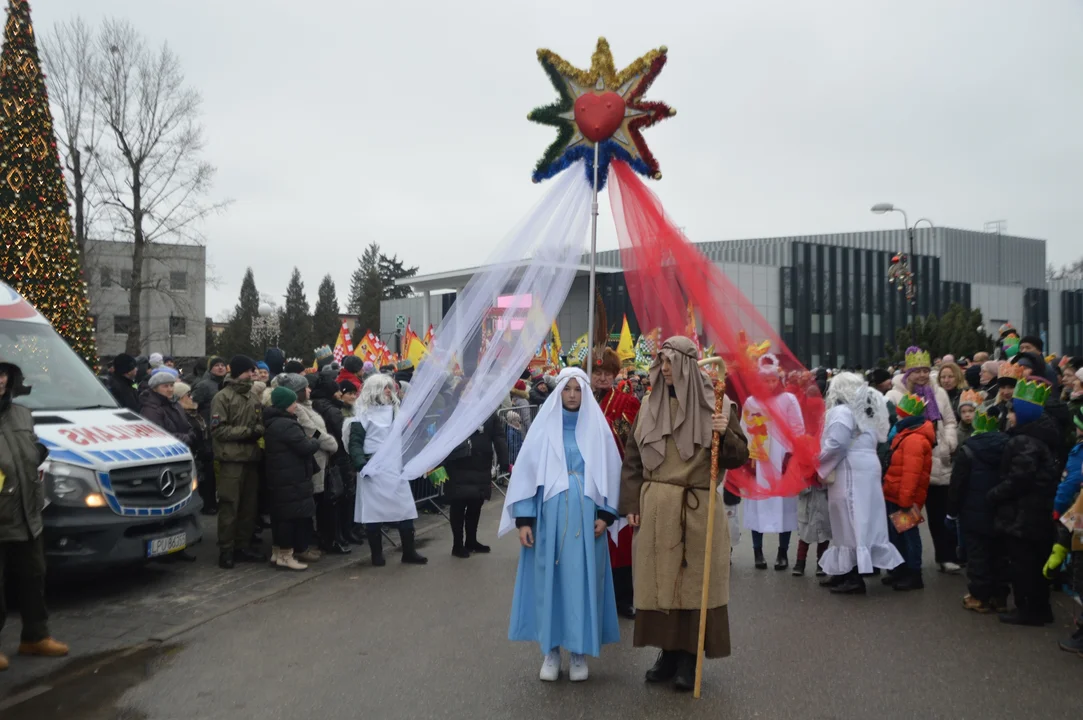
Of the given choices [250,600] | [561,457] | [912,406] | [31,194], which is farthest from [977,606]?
[31,194]

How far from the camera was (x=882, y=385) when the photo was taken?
10078 millimetres

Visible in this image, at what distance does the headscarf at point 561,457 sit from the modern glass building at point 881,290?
39706mm

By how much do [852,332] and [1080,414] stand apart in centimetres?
5336

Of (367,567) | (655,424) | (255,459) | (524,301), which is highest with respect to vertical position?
(524,301)

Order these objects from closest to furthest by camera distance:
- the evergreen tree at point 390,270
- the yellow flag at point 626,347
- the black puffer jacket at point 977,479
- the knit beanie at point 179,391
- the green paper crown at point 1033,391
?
the green paper crown at point 1033,391, the black puffer jacket at point 977,479, the knit beanie at point 179,391, the yellow flag at point 626,347, the evergreen tree at point 390,270

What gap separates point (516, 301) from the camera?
6113 millimetres

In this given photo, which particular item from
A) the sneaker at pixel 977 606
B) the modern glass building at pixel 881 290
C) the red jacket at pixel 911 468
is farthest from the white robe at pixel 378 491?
the modern glass building at pixel 881 290

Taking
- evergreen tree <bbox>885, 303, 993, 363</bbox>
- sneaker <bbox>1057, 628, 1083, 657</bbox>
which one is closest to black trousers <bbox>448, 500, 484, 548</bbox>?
sneaker <bbox>1057, 628, 1083, 657</bbox>

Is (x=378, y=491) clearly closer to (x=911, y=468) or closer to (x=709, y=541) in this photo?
(x=709, y=541)

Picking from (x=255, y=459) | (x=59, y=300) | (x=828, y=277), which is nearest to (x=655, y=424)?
(x=255, y=459)

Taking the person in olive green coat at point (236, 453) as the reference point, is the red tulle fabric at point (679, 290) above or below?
above

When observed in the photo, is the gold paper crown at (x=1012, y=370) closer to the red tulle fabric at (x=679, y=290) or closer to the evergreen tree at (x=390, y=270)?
the red tulle fabric at (x=679, y=290)

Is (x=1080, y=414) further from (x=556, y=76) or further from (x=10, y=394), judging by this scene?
(x=10, y=394)

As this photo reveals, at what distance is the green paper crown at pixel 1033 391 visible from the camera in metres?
6.69
